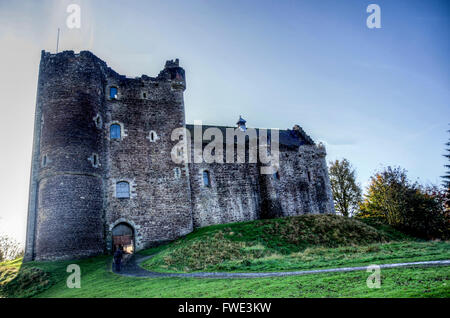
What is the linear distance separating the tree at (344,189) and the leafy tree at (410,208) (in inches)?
376

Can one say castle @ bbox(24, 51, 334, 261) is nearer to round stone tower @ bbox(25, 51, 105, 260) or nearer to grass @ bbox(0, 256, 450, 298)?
round stone tower @ bbox(25, 51, 105, 260)

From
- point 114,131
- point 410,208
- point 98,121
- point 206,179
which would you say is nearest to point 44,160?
point 98,121

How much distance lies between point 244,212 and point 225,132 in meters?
9.00

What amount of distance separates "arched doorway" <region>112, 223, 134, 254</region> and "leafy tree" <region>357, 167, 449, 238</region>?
2482 centimetres

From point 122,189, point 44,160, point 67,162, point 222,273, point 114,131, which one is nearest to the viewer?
point 222,273

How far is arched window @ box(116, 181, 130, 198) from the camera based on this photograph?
23941 mm

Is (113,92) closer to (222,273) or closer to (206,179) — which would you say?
(206,179)

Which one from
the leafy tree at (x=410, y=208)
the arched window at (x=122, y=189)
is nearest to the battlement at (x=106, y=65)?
the arched window at (x=122, y=189)

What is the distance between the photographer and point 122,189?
2417 cm

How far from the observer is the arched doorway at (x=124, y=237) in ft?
75.0

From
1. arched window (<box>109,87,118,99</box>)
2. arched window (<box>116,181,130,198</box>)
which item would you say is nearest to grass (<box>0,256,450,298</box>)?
arched window (<box>116,181,130,198</box>)

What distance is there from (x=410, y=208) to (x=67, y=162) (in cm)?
3149

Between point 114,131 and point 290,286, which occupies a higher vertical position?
point 114,131
